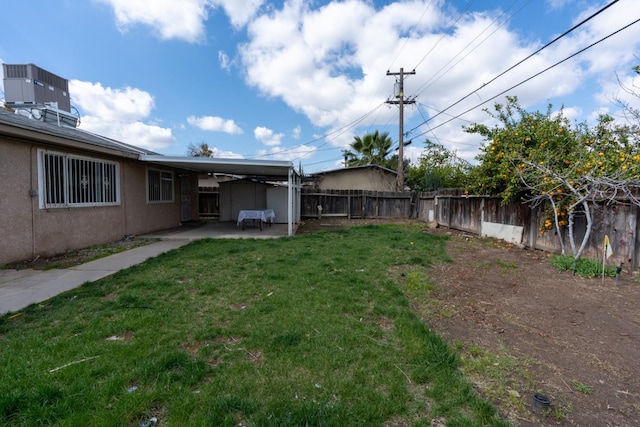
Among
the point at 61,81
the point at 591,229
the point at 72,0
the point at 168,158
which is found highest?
the point at 72,0

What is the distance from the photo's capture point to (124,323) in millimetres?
3336

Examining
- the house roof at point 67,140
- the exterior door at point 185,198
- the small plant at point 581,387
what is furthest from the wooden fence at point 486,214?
the house roof at point 67,140

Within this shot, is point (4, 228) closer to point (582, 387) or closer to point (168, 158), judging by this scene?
point (168, 158)

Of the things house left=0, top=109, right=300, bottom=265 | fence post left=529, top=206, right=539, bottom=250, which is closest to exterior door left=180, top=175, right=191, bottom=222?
house left=0, top=109, right=300, bottom=265

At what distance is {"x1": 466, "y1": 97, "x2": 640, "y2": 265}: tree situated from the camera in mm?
5457

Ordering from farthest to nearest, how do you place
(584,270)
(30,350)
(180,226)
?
(180,226) < (584,270) < (30,350)

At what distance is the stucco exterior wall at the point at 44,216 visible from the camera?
19.4 feet

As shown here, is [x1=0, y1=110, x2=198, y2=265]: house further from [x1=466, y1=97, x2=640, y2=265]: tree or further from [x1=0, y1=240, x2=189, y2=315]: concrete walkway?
[x1=466, y1=97, x2=640, y2=265]: tree

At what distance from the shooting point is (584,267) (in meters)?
5.49

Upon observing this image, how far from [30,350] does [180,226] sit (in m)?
10.3

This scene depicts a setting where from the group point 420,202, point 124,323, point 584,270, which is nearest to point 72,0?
point 124,323

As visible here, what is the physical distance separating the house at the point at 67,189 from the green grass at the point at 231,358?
2932 mm

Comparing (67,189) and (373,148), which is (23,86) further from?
(373,148)

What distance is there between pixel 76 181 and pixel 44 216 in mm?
1212
